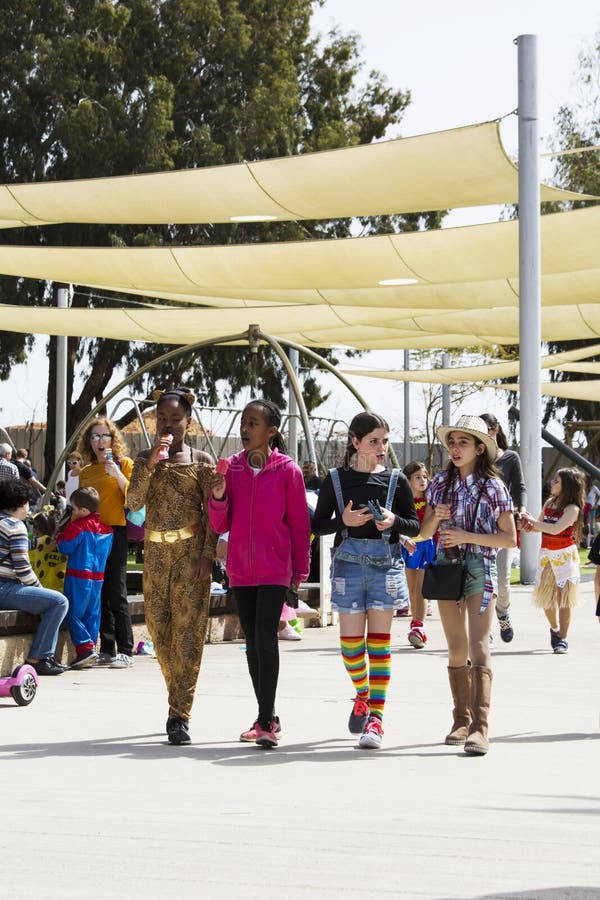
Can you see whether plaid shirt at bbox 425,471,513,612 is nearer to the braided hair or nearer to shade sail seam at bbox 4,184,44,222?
the braided hair

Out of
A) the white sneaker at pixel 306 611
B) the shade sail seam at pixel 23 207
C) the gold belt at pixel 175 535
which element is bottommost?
the white sneaker at pixel 306 611

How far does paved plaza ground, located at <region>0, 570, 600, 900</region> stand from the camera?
4.21 m

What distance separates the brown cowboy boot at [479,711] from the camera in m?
6.52

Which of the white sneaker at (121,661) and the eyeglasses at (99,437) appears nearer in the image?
the white sneaker at (121,661)

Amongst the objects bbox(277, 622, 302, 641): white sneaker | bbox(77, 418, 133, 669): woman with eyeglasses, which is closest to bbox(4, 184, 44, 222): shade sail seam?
bbox(77, 418, 133, 669): woman with eyeglasses

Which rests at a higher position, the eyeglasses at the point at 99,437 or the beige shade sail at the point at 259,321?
the beige shade sail at the point at 259,321

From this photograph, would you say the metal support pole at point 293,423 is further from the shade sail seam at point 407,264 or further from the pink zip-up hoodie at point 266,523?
the pink zip-up hoodie at point 266,523

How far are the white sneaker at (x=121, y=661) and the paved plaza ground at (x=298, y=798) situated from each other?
0.86 m

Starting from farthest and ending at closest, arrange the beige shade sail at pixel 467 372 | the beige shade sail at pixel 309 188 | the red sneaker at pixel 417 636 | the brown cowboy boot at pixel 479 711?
1. the beige shade sail at pixel 467 372
2. the beige shade sail at pixel 309 188
3. the red sneaker at pixel 417 636
4. the brown cowboy boot at pixel 479 711

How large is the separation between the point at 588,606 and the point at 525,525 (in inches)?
341

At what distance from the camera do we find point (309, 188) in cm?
1455

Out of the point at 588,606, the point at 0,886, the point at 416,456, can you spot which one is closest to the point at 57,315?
the point at 588,606

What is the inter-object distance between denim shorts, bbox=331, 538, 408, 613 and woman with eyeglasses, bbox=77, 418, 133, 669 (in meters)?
3.63

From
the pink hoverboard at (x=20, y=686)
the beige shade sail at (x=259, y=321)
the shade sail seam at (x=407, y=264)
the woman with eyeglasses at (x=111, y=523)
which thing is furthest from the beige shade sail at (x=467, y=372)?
the pink hoverboard at (x=20, y=686)
